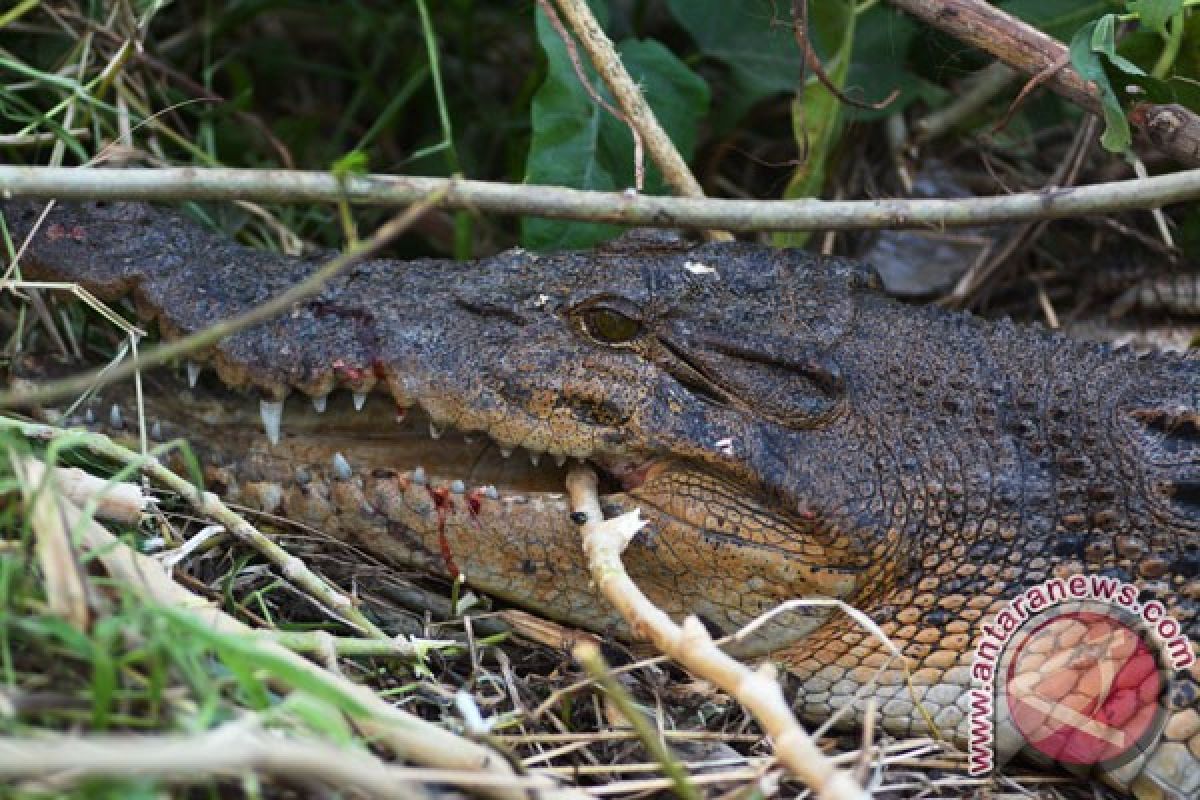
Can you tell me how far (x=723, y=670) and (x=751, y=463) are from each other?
73cm

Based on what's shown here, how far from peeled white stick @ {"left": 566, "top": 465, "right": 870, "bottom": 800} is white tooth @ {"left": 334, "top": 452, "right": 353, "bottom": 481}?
613 mm

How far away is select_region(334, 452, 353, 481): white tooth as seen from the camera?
2.66 meters

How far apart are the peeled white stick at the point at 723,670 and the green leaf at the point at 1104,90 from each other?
134 centimetres

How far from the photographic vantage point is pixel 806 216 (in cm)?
252

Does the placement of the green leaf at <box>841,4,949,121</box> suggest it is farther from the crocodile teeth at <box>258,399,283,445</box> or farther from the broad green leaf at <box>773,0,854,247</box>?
the crocodile teeth at <box>258,399,283,445</box>

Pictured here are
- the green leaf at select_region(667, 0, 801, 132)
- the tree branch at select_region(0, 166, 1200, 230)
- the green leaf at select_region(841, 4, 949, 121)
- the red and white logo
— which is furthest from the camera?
the green leaf at select_region(667, 0, 801, 132)

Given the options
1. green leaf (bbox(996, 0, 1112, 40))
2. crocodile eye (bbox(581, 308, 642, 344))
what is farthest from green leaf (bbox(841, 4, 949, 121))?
crocodile eye (bbox(581, 308, 642, 344))

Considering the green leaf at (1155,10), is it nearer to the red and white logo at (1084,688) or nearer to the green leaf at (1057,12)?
the green leaf at (1057,12)

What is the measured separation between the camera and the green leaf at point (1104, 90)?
105 inches

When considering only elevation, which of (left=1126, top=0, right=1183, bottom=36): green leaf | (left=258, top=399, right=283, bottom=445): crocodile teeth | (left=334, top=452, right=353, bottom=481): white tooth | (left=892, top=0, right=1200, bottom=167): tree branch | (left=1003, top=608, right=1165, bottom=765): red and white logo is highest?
(left=1126, top=0, right=1183, bottom=36): green leaf

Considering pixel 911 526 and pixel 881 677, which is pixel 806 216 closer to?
pixel 911 526

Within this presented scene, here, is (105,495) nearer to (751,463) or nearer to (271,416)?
(271,416)

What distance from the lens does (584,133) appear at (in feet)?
11.2

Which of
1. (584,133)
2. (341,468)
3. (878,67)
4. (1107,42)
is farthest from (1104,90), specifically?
(341,468)
